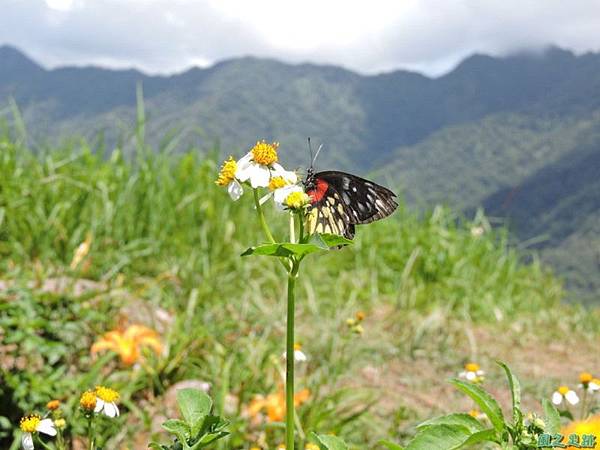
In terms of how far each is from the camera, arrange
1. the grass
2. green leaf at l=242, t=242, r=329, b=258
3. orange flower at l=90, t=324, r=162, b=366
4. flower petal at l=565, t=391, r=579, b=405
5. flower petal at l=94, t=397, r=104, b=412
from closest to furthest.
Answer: green leaf at l=242, t=242, r=329, b=258
flower petal at l=94, t=397, r=104, b=412
flower petal at l=565, t=391, r=579, b=405
the grass
orange flower at l=90, t=324, r=162, b=366

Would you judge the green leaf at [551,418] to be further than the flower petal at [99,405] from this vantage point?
No

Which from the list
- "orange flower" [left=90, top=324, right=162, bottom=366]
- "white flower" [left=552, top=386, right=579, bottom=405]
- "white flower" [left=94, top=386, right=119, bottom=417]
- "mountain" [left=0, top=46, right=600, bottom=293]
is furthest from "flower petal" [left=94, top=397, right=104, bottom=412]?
"mountain" [left=0, top=46, right=600, bottom=293]

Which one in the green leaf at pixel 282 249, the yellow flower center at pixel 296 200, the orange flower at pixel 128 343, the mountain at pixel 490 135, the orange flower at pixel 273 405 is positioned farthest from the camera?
the mountain at pixel 490 135

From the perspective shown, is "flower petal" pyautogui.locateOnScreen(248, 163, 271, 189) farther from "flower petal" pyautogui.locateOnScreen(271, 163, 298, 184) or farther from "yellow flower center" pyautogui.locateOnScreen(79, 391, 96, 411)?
"yellow flower center" pyautogui.locateOnScreen(79, 391, 96, 411)

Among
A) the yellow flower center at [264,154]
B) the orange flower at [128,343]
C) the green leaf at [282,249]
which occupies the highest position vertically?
the yellow flower center at [264,154]

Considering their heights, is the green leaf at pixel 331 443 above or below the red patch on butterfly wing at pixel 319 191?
below

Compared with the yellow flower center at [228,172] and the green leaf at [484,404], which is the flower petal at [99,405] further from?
the green leaf at [484,404]

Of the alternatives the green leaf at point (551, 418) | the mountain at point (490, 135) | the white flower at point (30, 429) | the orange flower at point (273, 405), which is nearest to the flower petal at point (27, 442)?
the white flower at point (30, 429)
